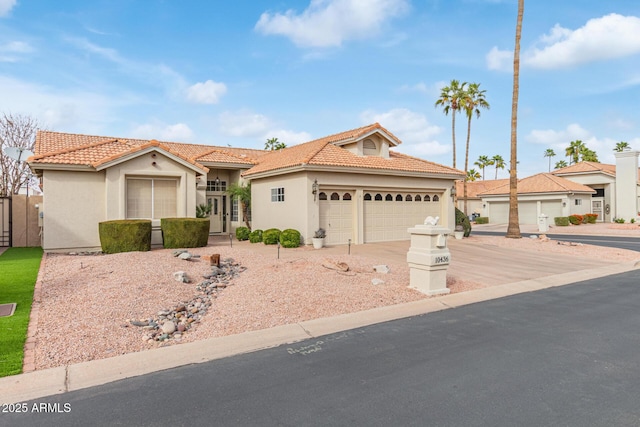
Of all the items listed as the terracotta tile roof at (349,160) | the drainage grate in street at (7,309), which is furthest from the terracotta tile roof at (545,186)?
the drainage grate in street at (7,309)

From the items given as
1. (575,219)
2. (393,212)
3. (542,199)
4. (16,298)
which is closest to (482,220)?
(542,199)

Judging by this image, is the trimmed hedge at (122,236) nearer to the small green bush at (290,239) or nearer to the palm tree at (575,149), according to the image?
the small green bush at (290,239)

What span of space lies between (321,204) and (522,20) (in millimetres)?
16072

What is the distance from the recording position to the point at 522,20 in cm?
2148

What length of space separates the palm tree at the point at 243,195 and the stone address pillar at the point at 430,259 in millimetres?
13584

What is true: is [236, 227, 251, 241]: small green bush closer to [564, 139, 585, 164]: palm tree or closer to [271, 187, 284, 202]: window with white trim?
[271, 187, 284, 202]: window with white trim

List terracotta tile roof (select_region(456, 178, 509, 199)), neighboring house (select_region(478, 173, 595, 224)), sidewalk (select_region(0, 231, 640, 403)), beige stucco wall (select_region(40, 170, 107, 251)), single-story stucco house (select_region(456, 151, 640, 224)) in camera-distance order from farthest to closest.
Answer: terracotta tile roof (select_region(456, 178, 509, 199)), single-story stucco house (select_region(456, 151, 640, 224)), neighboring house (select_region(478, 173, 595, 224)), beige stucco wall (select_region(40, 170, 107, 251)), sidewalk (select_region(0, 231, 640, 403))

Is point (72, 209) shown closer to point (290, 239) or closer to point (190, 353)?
point (290, 239)

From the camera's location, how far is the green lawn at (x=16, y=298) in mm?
5073

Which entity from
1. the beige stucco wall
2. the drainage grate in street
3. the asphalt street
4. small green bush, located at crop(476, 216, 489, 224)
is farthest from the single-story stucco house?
the drainage grate in street

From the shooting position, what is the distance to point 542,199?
36.9 metres

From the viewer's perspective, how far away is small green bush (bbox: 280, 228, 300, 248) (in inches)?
627

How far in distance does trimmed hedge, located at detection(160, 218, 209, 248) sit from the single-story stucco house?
105ft

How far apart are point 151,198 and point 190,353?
39.5 feet
